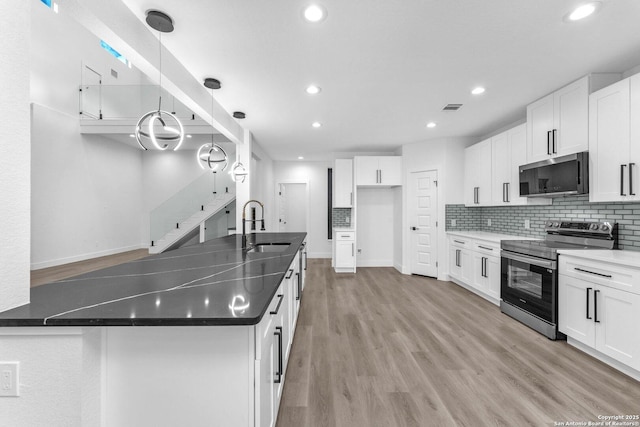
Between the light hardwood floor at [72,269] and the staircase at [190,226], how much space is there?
89 centimetres

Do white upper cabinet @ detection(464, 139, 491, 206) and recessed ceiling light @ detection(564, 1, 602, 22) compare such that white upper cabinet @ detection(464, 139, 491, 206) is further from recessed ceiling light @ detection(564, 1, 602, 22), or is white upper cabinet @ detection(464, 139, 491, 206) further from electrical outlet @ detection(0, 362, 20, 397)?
electrical outlet @ detection(0, 362, 20, 397)

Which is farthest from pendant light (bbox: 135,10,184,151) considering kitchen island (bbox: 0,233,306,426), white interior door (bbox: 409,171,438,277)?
white interior door (bbox: 409,171,438,277)

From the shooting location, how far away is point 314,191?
768cm

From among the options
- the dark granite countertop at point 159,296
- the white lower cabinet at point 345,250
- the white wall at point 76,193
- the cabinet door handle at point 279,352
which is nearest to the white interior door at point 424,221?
the white lower cabinet at point 345,250

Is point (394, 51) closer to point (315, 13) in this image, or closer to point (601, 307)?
point (315, 13)

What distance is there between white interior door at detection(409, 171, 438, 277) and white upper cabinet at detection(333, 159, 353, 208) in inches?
50.2

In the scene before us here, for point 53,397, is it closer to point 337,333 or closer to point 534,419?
point 337,333

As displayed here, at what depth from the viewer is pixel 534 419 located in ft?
5.71

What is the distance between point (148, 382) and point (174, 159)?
8.89 meters

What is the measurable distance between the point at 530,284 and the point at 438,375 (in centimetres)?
171

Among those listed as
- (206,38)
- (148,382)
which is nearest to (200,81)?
(206,38)

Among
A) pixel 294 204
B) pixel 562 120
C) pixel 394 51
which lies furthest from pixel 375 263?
pixel 394 51

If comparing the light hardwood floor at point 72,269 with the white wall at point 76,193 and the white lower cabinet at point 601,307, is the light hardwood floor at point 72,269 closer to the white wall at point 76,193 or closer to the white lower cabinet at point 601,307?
the white wall at point 76,193

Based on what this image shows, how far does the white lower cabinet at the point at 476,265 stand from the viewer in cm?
378
